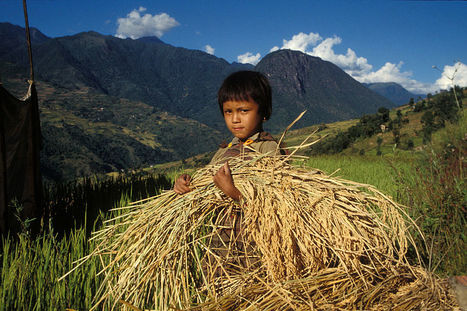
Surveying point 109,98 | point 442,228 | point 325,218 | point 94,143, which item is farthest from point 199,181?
point 109,98

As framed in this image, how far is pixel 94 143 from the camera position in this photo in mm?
99062

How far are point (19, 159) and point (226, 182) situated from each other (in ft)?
9.00

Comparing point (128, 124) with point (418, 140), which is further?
point (128, 124)

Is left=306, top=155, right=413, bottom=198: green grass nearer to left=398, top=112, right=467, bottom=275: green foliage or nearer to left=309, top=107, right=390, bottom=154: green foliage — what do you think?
left=398, top=112, right=467, bottom=275: green foliage

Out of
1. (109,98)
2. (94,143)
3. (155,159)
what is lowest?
(155,159)

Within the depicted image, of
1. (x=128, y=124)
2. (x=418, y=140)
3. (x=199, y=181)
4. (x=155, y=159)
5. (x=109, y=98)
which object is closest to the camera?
(x=199, y=181)

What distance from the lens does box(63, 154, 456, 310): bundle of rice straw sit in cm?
130

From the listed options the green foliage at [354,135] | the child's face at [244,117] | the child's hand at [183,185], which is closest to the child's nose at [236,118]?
the child's face at [244,117]

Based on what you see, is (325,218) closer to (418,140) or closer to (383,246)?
(383,246)

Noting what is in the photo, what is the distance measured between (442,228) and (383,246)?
6.77ft

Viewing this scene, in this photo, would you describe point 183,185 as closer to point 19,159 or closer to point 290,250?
point 290,250

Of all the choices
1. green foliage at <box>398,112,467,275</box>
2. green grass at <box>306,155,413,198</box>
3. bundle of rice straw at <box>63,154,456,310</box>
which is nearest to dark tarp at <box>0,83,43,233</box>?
bundle of rice straw at <box>63,154,456,310</box>

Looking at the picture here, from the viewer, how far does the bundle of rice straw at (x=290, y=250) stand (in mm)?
1303

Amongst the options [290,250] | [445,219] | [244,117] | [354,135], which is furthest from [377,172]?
[354,135]
